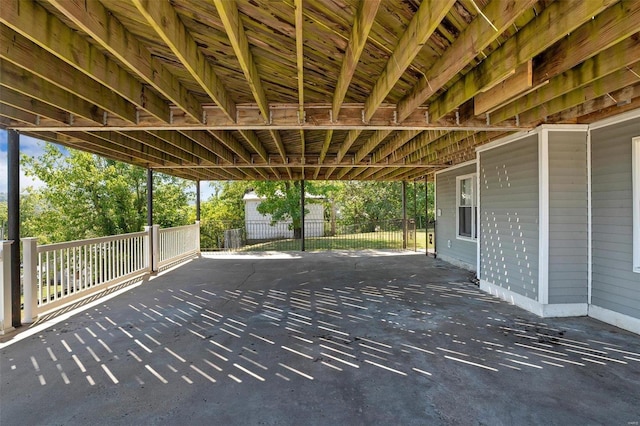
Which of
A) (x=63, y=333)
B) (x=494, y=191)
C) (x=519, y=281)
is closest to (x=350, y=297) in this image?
(x=519, y=281)

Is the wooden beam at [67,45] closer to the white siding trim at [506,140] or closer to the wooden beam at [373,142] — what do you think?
the wooden beam at [373,142]

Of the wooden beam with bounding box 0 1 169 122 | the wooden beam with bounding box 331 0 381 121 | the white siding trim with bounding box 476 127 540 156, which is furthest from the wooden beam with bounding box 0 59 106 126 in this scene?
the white siding trim with bounding box 476 127 540 156

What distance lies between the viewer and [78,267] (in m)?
5.18

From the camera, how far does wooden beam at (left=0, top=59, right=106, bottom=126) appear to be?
2.69 meters

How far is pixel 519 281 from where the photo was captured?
472cm

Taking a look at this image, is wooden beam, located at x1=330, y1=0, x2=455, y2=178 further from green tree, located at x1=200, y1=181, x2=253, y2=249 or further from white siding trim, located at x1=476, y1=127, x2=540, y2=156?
green tree, located at x1=200, y1=181, x2=253, y2=249

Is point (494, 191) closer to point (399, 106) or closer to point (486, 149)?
point (486, 149)

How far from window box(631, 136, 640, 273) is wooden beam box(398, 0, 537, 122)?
2.71m

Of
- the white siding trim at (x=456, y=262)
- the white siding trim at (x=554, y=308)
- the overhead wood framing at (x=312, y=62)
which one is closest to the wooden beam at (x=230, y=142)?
the overhead wood framing at (x=312, y=62)

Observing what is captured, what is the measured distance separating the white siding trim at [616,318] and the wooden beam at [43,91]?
6.89 metres

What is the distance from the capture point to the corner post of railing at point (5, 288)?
3.74 meters

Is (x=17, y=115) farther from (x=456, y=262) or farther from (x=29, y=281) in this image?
(x=456, y=262)

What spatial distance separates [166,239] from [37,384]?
18.9 ft

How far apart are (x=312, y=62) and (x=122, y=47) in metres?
1.51
